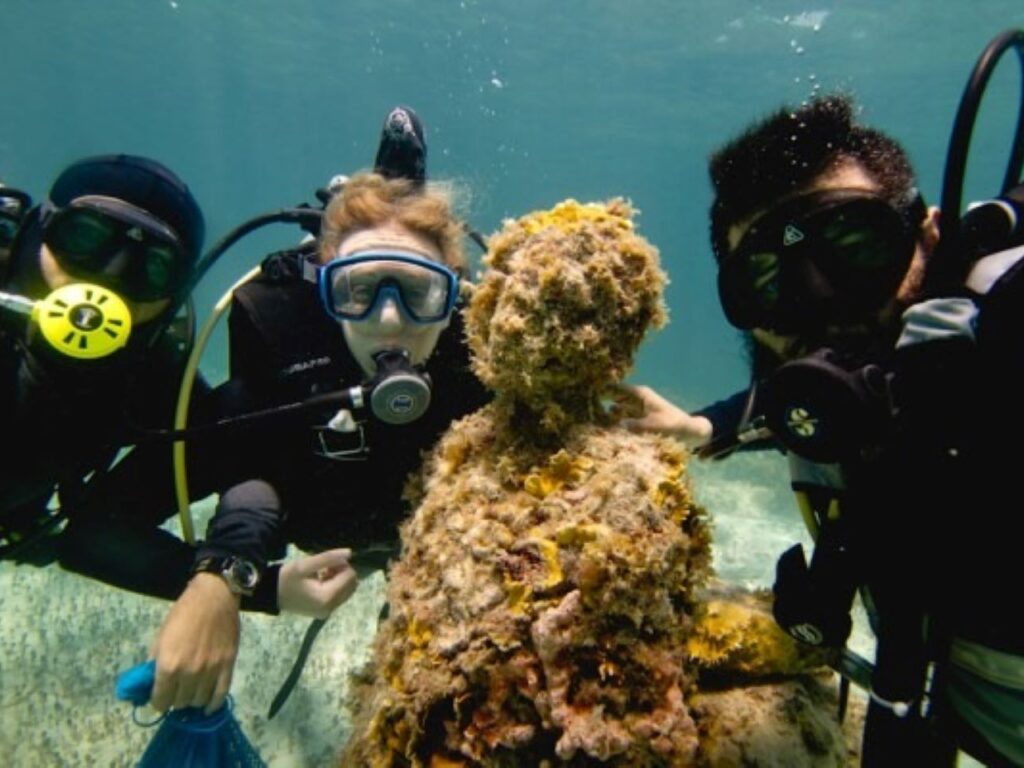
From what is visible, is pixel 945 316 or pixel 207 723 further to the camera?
pixel 207 723

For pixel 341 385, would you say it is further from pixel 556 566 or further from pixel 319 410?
pixel 556 566

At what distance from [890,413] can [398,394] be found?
1933 mm

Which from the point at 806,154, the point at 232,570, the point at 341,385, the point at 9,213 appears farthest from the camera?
the point at 9,213

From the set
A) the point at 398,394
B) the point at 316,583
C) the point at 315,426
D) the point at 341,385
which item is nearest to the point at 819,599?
the point at 398,394

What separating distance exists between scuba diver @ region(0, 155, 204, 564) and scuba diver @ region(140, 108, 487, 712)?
0.48m

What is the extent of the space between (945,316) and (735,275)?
94cm

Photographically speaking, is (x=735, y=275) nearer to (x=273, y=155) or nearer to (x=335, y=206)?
(x=335, y=206)

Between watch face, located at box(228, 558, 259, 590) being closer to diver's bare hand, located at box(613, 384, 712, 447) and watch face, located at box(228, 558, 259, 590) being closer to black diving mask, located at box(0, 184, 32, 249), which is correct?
diver's bare hand, located at box(613, 384, 712, 447)

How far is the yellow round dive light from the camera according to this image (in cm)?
297

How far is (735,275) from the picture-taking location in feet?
8.78

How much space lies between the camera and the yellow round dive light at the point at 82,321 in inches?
117

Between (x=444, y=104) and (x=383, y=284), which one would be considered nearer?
(x=383, y=284)

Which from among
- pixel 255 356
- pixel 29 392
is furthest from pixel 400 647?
pixel 29 392

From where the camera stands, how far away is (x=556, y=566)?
1.75 m
